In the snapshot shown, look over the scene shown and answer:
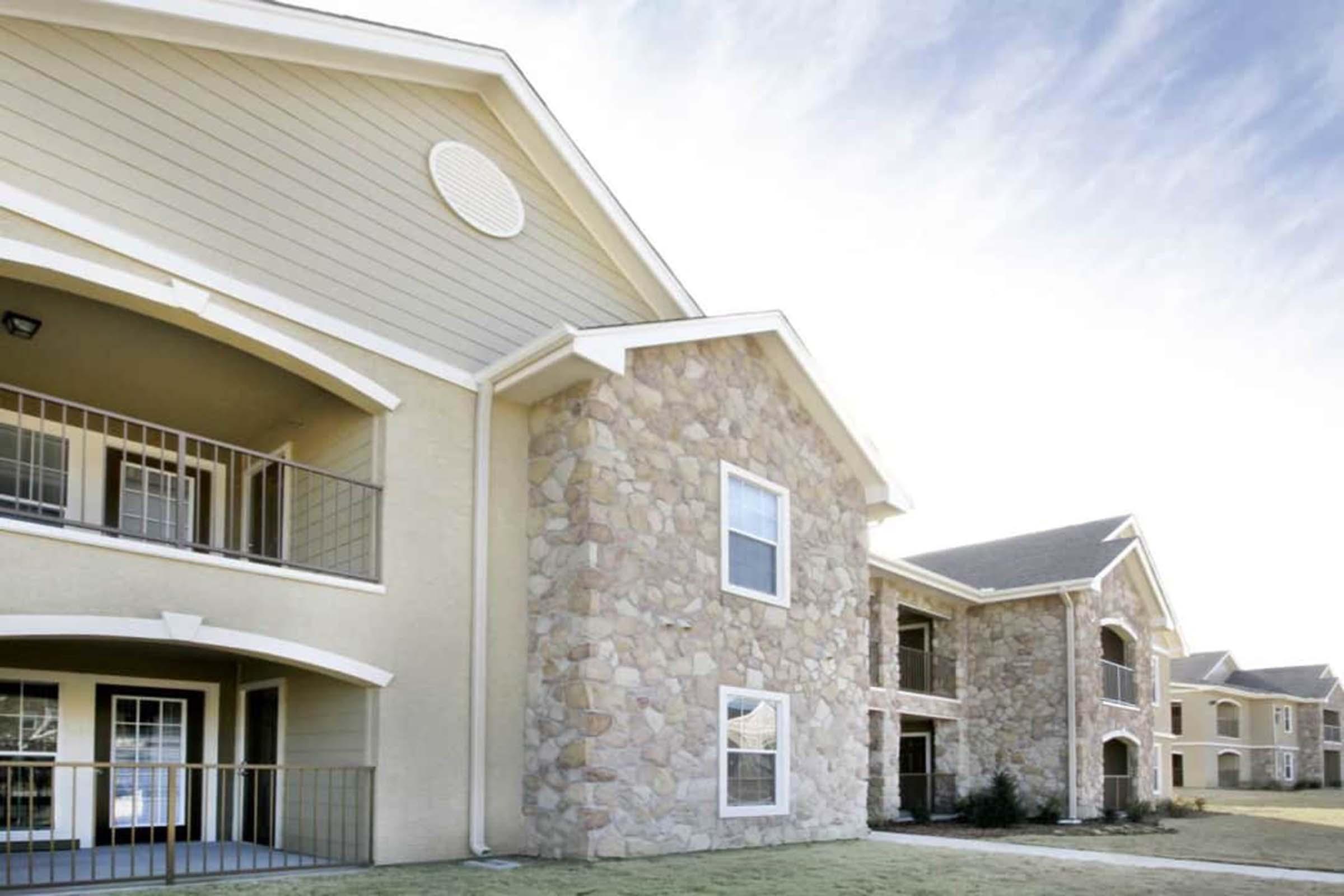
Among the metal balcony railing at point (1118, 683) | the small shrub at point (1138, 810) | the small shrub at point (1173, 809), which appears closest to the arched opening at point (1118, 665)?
the metal balcony railing at point (1118, 683)

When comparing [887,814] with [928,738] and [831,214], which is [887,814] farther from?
[831,214]

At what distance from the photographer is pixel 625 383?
37.7ft

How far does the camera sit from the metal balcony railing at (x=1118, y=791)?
23766 mm

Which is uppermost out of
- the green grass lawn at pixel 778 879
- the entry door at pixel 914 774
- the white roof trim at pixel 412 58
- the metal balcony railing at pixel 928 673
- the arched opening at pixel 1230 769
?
the white roof trim at pixel 412 58

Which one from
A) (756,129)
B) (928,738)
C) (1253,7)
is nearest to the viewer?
(1253,7)

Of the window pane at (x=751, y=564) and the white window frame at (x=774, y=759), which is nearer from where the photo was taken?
the white window frame at (x=774, y=759)

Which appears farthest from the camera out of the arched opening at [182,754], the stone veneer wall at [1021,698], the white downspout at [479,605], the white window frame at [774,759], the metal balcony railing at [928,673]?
the metal balcony railing at [928,673]

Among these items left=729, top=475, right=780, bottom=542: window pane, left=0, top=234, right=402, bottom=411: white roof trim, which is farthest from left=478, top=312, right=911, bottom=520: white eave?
left=729, top=475, right=780, bottom=542: window pane

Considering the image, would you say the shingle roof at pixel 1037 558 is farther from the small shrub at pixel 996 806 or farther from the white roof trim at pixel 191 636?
the white roof trim at pixel 191 636

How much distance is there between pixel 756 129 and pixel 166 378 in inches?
335

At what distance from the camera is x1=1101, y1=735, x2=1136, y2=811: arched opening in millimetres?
23906

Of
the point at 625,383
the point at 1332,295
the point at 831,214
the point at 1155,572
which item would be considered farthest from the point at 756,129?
the point at 1155,572

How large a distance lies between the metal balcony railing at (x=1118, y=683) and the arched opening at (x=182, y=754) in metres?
18.1

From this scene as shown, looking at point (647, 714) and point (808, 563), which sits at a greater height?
point (808, 563)
